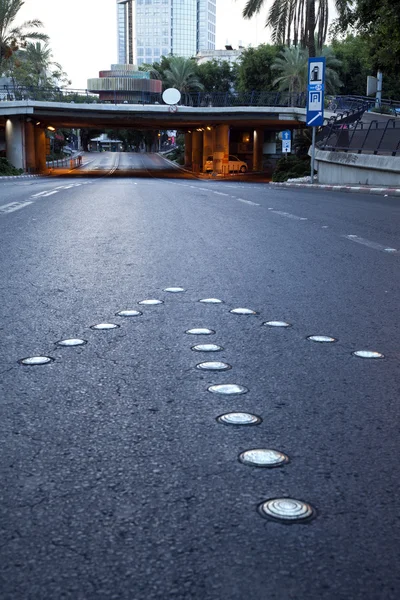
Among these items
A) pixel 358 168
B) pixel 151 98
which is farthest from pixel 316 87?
pixel 151 98

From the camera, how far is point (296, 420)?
2.86 metres

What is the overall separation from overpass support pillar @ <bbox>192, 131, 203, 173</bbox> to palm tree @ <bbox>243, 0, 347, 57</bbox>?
2870 centimetres

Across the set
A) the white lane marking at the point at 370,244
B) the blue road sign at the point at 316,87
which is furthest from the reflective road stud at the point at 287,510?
the blue road sign at the point at 316,87

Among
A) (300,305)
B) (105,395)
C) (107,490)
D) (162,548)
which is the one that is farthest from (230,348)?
(162,548)

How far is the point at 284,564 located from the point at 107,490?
0.65 meters

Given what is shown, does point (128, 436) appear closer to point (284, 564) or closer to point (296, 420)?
point (296, 420)

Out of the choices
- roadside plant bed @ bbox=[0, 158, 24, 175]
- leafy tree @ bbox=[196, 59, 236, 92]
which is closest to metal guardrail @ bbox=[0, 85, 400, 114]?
roadside plant bed @ bbox=[0, 158, 24, 175]

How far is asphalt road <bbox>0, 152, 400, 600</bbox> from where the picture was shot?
1812mm

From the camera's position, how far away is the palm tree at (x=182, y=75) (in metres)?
85.5

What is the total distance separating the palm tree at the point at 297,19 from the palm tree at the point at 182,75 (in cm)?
4687

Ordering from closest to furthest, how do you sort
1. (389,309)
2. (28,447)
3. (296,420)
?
(28,447) → (296,420) → (389,309)

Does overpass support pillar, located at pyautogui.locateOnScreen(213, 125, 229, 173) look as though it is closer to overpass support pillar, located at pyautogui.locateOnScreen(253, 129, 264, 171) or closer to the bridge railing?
the bridge railing

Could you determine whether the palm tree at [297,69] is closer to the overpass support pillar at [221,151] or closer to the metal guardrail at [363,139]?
the overpass support pillar at [221,151]

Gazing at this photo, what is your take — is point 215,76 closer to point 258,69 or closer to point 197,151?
point 258,69
